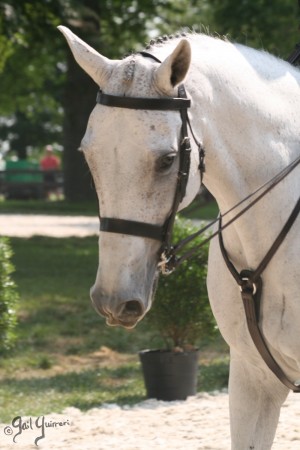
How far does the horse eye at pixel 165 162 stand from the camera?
3.50m

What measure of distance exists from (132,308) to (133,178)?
45 centimetres

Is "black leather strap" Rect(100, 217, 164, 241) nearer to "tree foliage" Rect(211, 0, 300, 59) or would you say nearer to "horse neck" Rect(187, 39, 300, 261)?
"horse neck" Rect(187, 39, 300, 261)

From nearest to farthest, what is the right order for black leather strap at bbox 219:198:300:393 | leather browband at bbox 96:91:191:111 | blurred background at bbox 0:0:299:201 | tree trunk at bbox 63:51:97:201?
leather browband at bbox 96:91:191:111, black leather strap at bbox 219:198:300:393, blurred background at bbox 0:0:299:201, tree trunk at bbox 63:51:97:201

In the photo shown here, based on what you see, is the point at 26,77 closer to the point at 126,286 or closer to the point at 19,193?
the point at 19,193

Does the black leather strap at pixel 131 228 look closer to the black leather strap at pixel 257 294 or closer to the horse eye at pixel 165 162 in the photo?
the horse eye at pixel 165 162

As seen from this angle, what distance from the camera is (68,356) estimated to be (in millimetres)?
10250

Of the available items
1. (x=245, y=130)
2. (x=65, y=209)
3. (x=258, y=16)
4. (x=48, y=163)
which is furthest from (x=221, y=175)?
(x=48, y=163)

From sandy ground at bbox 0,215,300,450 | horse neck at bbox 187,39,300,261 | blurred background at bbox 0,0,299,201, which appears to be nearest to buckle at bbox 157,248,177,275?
horse neck at bbox 187,39,300,261

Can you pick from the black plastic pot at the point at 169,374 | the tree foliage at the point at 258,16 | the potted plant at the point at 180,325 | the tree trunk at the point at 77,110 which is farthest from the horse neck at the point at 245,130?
the tree foliage at the point at 258,16

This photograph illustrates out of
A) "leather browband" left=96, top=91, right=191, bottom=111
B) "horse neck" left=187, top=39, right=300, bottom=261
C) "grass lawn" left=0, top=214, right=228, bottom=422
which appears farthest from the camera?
"grass lawn" left=0, top=214, right=228, bottom=422

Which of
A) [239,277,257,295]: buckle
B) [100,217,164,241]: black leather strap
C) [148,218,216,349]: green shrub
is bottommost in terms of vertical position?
[148,218,216,349]: green shrub

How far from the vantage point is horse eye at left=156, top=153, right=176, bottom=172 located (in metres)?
3.50

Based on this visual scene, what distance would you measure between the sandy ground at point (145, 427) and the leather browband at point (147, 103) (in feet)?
11.3

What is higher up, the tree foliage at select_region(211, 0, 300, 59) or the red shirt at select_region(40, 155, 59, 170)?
the tree foliage at select_region(211, 0, 300, 59)
